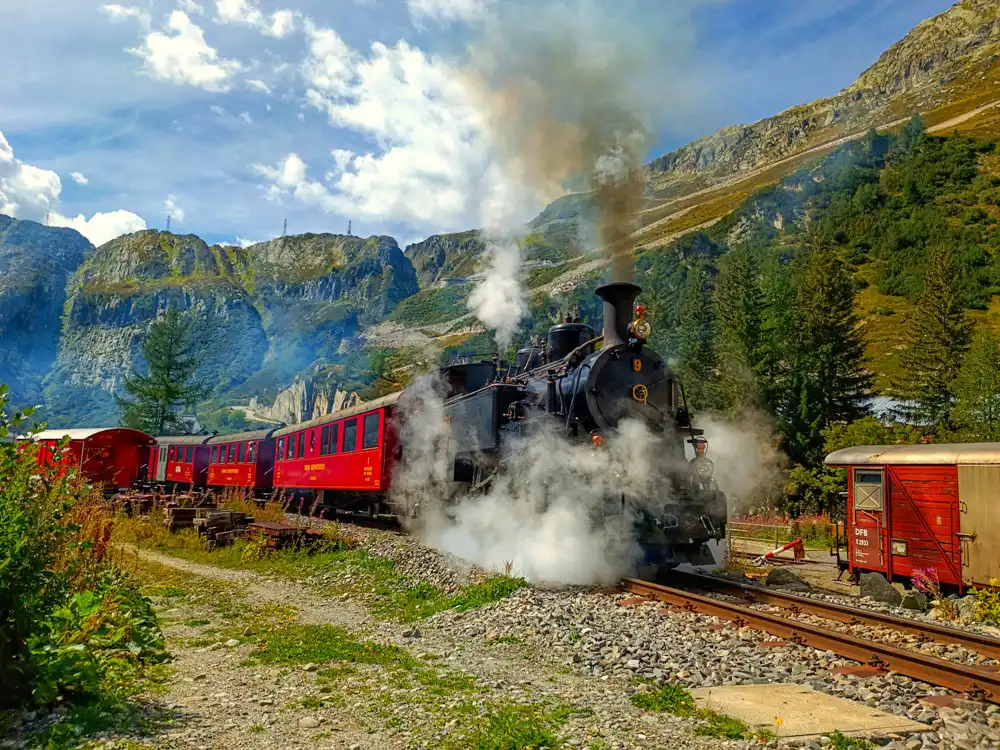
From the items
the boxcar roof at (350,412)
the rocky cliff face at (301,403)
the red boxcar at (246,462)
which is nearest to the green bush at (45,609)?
the boxcar roof at (350,412)

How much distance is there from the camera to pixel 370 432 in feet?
62.0

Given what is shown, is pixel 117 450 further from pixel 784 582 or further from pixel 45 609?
pixel 45 609

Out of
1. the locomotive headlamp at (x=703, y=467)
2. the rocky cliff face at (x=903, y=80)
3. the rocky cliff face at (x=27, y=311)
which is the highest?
the rocky cliff face at (x=903, y=80)

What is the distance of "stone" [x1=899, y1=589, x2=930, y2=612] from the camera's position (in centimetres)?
1049

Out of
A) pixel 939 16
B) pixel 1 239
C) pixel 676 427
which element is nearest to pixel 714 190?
pixel 939 16

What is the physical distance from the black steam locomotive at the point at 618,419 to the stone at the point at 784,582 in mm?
2286

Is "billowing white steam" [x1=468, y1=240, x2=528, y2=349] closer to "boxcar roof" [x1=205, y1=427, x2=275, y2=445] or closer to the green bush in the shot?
"boxcar roof" [x1=205, y1=427, x2=275, y2=445]

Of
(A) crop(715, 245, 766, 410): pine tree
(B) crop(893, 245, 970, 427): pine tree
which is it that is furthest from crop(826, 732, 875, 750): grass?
(A) crop(715, 245, 766, 410): pine tree

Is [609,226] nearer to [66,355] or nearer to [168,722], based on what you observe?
[168,722]

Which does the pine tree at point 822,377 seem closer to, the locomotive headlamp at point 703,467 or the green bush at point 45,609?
the locomotive headlamp at point 703,467

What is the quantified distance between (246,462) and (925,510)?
25404 millimetres

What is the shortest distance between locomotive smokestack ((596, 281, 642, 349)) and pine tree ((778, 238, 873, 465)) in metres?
24.3

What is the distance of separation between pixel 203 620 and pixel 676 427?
744 centimetres

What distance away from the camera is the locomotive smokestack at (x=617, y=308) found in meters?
11.9
